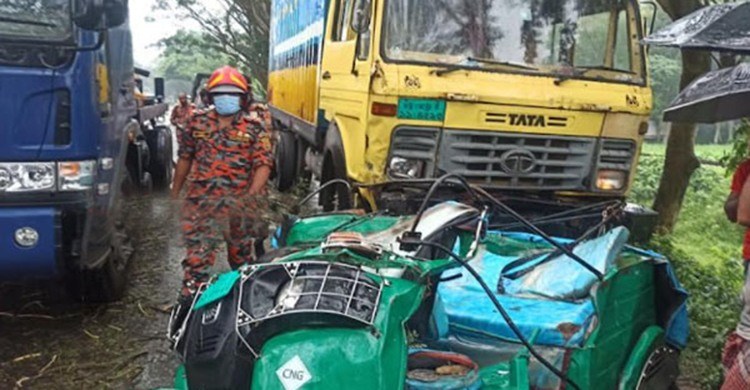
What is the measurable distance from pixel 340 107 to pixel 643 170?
60.1 ft

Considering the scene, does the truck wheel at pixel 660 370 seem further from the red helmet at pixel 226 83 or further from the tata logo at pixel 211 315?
the red helmet at pixel 226 83

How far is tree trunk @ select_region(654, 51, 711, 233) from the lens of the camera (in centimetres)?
808

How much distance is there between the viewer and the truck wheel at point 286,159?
10000 mm

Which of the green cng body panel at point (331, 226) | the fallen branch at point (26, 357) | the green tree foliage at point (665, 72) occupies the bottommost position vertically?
the fallen branch at point (26, 357)

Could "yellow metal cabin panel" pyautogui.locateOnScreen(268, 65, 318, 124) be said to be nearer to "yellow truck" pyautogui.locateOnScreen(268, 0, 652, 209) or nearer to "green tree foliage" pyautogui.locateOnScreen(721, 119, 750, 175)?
"yellow truck" pyautogui.locateOnScreen(268, 0, 652, 209)

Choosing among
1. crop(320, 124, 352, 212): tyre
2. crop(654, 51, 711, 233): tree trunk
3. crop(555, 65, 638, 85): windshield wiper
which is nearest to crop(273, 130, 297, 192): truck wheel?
crop(320, 124, 352, 212): tyre

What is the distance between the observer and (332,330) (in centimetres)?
198

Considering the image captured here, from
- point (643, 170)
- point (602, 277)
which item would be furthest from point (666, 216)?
point (643, 170)

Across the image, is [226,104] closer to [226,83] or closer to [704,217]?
[226,83]

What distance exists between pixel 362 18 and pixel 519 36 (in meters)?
1.21

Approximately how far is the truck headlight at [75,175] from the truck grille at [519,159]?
7.95ft

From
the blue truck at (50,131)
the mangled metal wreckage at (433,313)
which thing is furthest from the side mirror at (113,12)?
the mangled metal wreckage at (433,313)

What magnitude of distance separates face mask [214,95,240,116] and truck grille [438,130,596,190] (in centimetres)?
156

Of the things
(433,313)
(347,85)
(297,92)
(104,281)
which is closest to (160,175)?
(297,92)
